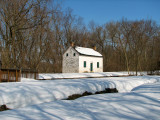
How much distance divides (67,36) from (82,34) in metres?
4.43

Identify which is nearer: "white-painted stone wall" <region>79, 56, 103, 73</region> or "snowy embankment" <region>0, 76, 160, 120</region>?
"snowy embankment" <region>0, 76, 160, 120</region>

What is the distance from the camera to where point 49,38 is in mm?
21078

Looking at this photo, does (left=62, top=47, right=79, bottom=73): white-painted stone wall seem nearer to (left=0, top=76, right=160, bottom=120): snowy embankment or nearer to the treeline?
the treeline

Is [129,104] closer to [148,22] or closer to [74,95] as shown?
[74,95]

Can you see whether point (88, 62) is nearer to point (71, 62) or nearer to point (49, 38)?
point (71, 62)

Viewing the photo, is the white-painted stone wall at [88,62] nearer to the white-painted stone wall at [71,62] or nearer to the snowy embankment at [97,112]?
the white-painted stone wall at [71,62]

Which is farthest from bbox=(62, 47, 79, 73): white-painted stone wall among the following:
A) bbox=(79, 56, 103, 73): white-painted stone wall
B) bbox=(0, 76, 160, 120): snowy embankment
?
bbox=(0, 76, 160, 120): snowy embankment

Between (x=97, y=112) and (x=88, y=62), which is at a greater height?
(x=88, y=62)

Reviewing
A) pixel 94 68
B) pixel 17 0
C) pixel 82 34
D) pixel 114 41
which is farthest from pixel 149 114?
pixel 114 41

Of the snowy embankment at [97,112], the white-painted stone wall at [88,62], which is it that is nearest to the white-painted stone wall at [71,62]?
the white-painted stone wall at [88,62]

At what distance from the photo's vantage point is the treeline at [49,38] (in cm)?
1328

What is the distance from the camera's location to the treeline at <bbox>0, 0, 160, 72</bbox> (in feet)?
43.6

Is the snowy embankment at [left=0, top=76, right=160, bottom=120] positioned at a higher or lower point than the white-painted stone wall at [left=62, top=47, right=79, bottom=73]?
lower

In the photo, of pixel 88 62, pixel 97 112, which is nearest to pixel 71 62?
pixel 88 62
